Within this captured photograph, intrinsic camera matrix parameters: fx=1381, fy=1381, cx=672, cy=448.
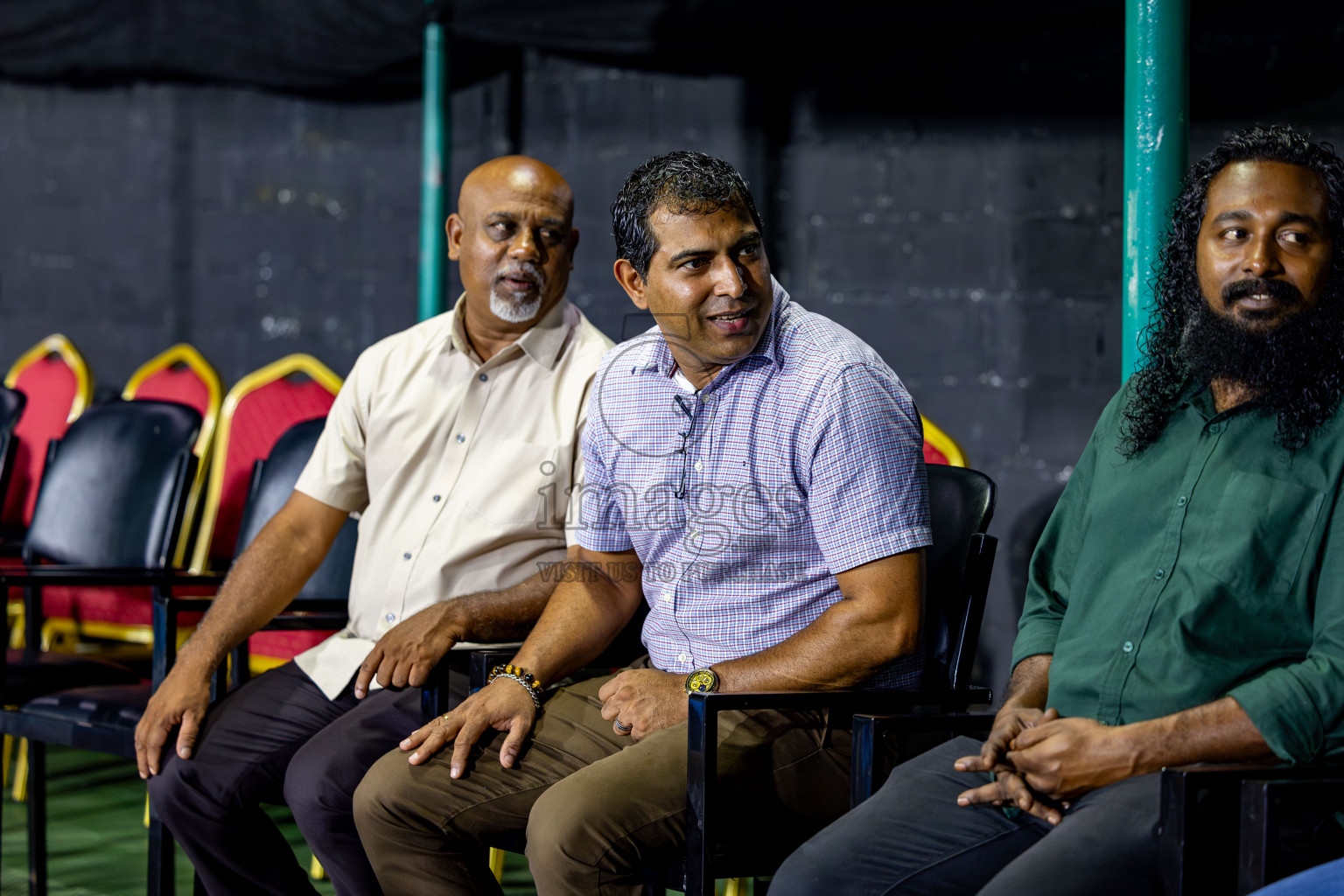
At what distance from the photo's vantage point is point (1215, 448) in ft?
5.39

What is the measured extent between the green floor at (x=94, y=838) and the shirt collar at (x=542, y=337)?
115 centimetres

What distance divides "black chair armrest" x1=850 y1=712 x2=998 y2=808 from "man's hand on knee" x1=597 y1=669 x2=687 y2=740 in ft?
1.00

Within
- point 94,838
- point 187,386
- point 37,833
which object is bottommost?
point 94,838

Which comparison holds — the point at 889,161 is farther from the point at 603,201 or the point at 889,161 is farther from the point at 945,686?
the point at 945,686

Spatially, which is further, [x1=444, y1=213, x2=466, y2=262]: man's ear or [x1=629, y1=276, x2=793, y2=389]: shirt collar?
[x1=444, y1=213, x2=466, y2=262]: man's ear

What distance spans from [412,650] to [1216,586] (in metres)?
1.22

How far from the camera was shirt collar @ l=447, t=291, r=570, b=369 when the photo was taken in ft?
8.29

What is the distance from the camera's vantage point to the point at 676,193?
2.03 meters

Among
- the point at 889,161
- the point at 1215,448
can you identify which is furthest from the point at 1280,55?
the point at 1215,448

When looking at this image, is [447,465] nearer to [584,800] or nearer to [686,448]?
[686,448]

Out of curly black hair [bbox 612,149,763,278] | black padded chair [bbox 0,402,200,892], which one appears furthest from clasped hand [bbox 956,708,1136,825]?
black padded chair [bbox 0,402,200,892]

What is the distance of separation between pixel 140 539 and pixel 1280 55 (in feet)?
9.02

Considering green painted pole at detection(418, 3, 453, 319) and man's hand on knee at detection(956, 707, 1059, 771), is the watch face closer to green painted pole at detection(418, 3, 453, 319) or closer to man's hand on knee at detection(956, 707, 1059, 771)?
man's hand on knee at detection(956, 707, 1059, 771)

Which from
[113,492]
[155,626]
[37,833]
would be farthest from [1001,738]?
[113,492]
